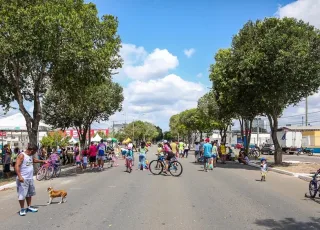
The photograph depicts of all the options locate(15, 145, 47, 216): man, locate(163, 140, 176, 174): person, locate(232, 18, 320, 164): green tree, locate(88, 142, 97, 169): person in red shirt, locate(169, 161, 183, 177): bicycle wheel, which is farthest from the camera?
locate(88, 142, 97, 169): person in red shirt

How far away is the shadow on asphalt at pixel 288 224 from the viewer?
295 inches

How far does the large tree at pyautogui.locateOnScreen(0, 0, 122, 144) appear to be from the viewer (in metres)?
16.6

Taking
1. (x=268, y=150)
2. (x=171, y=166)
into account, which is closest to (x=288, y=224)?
(x=171, y=166)

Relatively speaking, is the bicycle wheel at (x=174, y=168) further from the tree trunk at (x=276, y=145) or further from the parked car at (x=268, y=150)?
the parked car at (x=268, y=150)

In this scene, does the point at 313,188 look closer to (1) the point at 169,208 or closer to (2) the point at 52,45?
(1) the point at 169,208

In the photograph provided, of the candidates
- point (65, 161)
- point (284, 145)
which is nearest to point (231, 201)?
point (65, 161)

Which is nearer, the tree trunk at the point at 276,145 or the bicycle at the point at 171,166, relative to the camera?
the bicycle at the point at 171,166

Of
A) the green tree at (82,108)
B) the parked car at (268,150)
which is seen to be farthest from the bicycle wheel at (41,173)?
the parked car at (268,150)

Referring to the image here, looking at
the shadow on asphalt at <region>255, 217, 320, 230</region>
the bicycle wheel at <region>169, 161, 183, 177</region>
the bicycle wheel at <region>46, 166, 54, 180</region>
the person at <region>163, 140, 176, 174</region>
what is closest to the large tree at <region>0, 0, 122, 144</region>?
the bicycle wheel at <region>46, 166, 54, 180</region>

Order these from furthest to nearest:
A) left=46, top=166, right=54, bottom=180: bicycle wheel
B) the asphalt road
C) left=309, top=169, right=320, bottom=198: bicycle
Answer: left=46, top=166, right=54, bottom=180: bicycle wheel, left=309, top=169, right=320, bottom=198: bicycle, the asphalt road

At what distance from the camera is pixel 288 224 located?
777 centimetres

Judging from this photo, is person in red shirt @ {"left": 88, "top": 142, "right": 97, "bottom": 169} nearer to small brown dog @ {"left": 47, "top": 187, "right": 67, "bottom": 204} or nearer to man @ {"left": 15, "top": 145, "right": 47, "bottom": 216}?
small brown dog @ {"left": 47, "top": 187, "right": 67, "bottom": 204}

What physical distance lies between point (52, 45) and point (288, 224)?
43.0 ft

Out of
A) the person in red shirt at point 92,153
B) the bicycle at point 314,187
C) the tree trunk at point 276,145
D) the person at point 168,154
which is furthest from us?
the tree trunk at point 276,145
